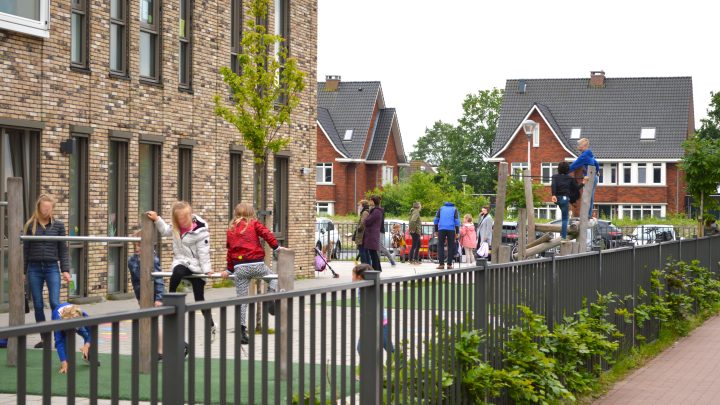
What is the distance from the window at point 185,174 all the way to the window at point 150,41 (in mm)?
1604

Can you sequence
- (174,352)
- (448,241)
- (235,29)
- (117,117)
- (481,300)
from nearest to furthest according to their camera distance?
(174,352) < (481,300) < (117,117) < (235,29) < (448,241)

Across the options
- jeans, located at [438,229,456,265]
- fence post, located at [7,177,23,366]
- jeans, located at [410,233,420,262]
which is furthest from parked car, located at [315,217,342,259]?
fence post, located at [7,177,23,366]

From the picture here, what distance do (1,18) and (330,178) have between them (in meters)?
64.5

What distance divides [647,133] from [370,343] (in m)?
77.3

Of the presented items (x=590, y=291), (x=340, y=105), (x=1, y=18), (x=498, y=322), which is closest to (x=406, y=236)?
(x=1, y=18)

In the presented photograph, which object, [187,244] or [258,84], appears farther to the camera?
[258,84]

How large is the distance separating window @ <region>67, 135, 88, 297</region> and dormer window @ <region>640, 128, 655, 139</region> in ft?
213

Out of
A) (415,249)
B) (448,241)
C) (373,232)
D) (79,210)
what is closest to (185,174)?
(79,210)

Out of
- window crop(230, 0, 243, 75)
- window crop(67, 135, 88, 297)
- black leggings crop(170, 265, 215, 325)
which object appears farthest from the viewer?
window crop(230, 0, 243, 75)

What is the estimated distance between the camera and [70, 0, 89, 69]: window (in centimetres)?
2011

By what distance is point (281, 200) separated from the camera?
28.2 m

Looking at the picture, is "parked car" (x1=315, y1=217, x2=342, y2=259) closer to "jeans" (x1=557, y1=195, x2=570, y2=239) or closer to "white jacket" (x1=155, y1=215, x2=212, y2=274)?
"jeans" (x1=557, y1=195, x2=570, y2=239)

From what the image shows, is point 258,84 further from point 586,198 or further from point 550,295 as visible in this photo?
point 550,295

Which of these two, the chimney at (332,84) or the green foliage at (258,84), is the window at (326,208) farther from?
the green foliage at (258,84)
